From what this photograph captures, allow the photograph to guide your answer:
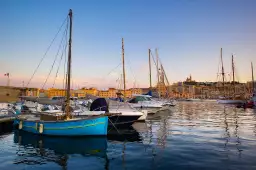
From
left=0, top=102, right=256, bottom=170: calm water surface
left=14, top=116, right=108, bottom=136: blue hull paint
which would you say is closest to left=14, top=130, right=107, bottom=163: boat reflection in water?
left=0, top=102, right=256, bottom=170: calm water surface

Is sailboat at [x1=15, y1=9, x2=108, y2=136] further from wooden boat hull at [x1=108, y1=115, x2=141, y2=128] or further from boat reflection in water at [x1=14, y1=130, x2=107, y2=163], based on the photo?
wooden boat hull at [x1=108, y1=115, x2=141, y2=128]

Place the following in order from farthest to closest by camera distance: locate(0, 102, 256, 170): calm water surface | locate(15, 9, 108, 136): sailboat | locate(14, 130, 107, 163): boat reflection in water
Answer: locate(15, 9, 108, 136): sailboat → locate(14, 130, 107, 163): boat reflection in water → locate(0, 102, 256, 170): calm water surface

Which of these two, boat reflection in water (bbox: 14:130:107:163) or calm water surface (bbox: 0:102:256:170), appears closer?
calm water surface (bbox: 0:102:256:170)

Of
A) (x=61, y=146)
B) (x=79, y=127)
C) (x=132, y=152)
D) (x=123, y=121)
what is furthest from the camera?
(x=123, y=121)

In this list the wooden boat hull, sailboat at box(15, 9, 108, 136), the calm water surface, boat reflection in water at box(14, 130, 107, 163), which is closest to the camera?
the calm water surface

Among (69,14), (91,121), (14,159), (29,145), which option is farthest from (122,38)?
(14,159)

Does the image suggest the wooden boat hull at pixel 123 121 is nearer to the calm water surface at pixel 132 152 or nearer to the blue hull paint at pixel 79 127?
the calm water surface at pixel 132 152

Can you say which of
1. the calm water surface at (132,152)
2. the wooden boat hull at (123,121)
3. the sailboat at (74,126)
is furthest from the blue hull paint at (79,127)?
the wooden boat hull at (123,121)

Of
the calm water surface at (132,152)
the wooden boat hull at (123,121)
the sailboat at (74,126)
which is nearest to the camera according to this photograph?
the calm water surface at (132,152)

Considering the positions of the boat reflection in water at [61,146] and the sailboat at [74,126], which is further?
the sailboat at [74,126]

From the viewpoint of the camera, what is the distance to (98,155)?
12172mm

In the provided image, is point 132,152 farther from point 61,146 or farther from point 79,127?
point 79,127

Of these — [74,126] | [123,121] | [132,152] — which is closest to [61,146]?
[74,126]

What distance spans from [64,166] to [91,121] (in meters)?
6.21
